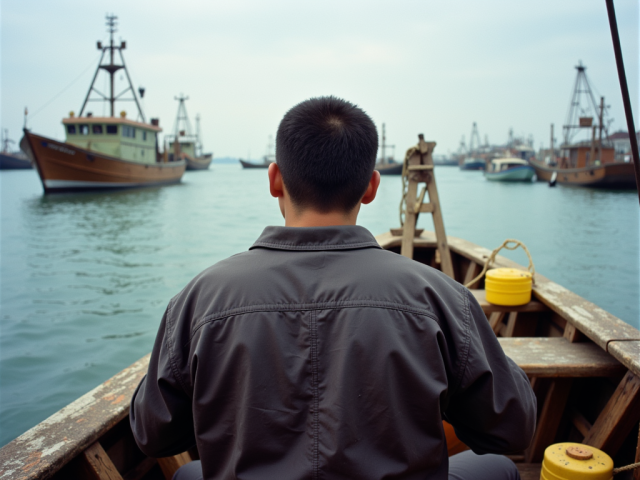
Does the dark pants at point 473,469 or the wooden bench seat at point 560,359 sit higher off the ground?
the wooden bench seat at point 560,359

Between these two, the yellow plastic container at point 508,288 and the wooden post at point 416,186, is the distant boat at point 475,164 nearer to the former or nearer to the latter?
the wooden post at point 416,186

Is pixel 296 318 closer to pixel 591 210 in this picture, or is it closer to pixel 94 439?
pixel 94 439

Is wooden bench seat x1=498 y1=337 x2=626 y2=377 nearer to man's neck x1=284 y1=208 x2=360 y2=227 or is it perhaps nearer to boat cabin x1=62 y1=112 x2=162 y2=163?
man's neck x1=284 y1=208 x2=360 y2=227

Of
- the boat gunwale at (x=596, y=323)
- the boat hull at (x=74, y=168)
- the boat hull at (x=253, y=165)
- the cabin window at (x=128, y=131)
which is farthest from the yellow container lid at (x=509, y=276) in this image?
the boat hull at (x=253, y=165)

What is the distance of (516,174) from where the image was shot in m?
47.9

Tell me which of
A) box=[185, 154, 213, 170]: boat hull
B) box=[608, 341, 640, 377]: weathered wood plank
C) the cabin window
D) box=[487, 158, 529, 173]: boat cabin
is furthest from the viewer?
box=[185, 154, 213, 170]: boat hull

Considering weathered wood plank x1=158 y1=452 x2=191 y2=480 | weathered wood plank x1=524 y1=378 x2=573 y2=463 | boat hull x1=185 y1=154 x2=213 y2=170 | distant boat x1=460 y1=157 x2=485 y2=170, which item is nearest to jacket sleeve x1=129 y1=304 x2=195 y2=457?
weathered wood plank x1=158 y1=452 x2=191 y2=480

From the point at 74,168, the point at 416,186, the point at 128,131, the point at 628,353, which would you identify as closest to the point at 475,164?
the point at 128,131

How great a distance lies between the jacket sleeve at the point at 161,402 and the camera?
1126mm

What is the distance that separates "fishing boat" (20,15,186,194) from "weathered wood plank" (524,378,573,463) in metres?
25.6

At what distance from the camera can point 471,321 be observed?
1103 mm

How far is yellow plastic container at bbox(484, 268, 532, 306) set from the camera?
3.23 m

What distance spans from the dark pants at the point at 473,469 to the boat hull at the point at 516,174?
4900 centimetres

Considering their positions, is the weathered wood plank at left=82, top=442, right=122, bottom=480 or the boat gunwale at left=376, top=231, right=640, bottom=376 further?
the boat gunwale at left=376, top=231, right=640, bottom=376
